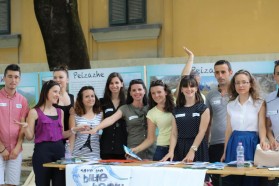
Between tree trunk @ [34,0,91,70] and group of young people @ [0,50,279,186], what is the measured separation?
239 cm

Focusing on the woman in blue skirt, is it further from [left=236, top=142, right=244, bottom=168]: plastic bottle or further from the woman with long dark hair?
the woman with long dark hair

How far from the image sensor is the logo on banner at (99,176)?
4895mm

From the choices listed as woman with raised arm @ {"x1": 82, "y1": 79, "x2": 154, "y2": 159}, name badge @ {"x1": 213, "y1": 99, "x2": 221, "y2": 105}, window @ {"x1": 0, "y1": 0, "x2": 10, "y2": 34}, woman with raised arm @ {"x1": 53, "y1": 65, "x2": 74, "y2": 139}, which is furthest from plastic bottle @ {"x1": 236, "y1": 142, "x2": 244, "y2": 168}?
window @ {"x1": 0, "y1": 0, "x2": 10, "y2": 34}

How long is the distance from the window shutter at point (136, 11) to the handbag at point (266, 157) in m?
6.62

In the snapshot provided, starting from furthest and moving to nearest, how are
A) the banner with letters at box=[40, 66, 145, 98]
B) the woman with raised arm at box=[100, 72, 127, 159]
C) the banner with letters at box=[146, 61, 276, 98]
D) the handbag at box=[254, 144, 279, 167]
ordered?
the banner with letters at box=[40, 66, 145, 98], the banner with letters at box=[146, 61, 276, 98], the woman with raised arm at box=[100, 72, 127, 159], the handbag at box=[254, 144, 279, 167]

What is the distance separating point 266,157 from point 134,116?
64.9 inches

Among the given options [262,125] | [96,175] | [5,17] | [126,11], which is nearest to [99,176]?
[96,175]

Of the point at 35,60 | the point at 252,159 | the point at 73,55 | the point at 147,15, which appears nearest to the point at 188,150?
the point at 252,159

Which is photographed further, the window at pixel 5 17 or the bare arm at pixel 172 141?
A: the window at pixel 5 17

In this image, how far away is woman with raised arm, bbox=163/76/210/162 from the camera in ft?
16.6

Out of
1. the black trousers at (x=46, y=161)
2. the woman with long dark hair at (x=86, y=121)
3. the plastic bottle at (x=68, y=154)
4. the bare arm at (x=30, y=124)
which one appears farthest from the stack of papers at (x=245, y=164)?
the bare arm at (x=30, y=124)

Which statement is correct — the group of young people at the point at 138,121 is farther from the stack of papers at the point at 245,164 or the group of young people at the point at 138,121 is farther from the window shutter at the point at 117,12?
the window shutter at the point at 117,12

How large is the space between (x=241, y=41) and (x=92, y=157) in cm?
546

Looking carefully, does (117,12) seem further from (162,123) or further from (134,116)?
(162,123)
